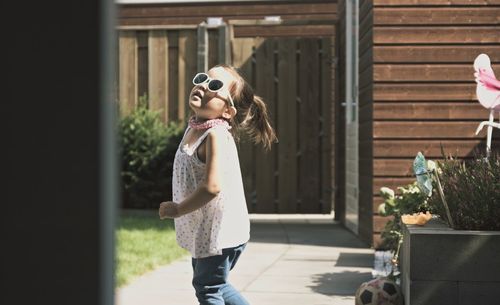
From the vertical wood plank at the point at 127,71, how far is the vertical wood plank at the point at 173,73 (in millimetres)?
469

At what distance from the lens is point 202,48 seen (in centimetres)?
1124

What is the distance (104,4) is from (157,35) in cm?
1128

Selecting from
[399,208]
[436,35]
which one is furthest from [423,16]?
[399,208]

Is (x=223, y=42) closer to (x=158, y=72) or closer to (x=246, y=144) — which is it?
(x=158, y=72)

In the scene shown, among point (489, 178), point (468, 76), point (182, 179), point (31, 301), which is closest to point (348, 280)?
point (489, 178)

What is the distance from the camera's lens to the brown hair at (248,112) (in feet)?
11.4

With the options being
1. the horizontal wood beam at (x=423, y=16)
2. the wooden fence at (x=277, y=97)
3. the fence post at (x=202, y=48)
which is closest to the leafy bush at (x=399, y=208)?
the horizontal wood beam at (x=423, y=16)

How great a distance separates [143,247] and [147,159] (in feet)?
11.0

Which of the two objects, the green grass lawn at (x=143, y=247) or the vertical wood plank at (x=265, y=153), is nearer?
the green grass lawn at (x=143, y=247)

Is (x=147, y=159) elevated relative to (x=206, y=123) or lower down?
lower down

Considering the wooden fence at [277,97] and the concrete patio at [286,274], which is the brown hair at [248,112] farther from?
the wooden fence at [277,97]

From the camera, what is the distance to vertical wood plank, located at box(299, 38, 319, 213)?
39.3ft

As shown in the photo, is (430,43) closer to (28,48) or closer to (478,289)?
(478,289)

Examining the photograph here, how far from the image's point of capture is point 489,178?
432cm
